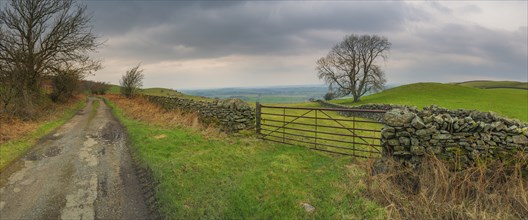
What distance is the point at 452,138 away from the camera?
7879mm

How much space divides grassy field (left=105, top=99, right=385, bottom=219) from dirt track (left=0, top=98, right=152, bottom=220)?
0.71m

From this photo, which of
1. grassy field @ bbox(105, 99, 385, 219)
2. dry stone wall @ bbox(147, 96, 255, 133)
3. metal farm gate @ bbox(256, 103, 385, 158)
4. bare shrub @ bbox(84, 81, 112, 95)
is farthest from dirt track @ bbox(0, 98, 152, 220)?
bare shrub @ bbox(84, 81, 112, 95)

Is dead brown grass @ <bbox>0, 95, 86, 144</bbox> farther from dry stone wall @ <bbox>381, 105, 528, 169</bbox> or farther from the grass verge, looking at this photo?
dry stone wall @ <bbox>381, 105, 528, 169</bbox>

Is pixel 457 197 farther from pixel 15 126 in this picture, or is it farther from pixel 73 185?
pixel 15 126

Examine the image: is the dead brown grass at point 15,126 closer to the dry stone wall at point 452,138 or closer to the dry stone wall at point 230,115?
the dry stone wall at point 230,115

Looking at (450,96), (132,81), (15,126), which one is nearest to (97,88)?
(132,81)

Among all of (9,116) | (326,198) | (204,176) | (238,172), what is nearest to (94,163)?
(204,176)

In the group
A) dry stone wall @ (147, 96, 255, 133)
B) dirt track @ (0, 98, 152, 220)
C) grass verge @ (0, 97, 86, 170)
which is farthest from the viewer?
dry stone wall @ (147, 96, 255, 133)

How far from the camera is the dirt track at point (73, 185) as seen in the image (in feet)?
21.2

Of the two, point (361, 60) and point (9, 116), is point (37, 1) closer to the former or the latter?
point (9, 116)

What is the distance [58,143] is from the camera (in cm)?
1302

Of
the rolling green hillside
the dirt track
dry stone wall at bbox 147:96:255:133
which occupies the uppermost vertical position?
the rolling green hillside

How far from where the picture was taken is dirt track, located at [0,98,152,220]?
6.46 m

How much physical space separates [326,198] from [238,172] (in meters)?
2.94
